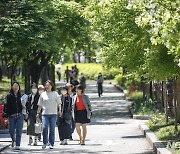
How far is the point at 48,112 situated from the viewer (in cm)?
1617

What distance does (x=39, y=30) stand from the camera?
23.5m

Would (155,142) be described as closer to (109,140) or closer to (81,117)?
(81,117)

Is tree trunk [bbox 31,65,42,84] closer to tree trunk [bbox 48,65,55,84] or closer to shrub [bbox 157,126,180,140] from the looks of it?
tree trunk [bbox 48,65,55,84]

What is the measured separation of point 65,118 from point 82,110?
0.83m

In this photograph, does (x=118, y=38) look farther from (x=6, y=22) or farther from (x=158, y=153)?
(x=6, y=22)

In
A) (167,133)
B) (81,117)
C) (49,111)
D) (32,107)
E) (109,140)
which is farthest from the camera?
(109,140)

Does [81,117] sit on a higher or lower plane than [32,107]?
lower

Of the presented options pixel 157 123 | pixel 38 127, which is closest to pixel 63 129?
pixel 38 127

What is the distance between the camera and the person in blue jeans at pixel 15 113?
645 inches

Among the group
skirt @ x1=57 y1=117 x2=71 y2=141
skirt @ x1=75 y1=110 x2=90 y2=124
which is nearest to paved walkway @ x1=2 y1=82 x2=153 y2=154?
skirt @ x1=57 y1=117 x2=71 y2=141

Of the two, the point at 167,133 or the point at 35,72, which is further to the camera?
the point at 35,72

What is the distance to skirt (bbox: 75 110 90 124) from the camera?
17156 mm

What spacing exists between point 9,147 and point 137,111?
11.5 m

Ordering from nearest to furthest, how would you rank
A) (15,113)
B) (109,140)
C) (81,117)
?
(15,113) → (81,117) → (109,140)
